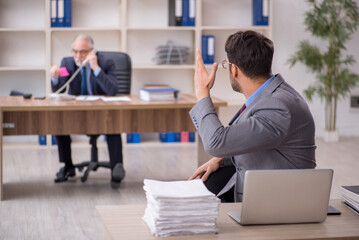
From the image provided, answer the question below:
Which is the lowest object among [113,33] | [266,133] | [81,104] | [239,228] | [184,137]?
[184,137]

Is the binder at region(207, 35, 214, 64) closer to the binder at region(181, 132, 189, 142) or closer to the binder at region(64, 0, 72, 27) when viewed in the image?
the binder at region(181, 132, 189, 142)

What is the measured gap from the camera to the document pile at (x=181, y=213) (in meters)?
1.70

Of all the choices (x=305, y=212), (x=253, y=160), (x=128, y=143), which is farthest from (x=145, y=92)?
(x=305, y=212)

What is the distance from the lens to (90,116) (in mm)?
4406

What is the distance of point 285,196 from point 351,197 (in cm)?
33

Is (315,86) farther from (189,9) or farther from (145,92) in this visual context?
(145,92)

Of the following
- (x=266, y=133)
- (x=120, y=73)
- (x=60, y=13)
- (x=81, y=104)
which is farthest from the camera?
(x=60, y=13)

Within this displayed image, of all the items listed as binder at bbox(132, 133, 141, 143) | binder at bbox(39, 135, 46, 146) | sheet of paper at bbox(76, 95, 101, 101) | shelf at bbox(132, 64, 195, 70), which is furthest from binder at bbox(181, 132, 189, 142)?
sheet of paper at bbox(76, 95, 101, 101)

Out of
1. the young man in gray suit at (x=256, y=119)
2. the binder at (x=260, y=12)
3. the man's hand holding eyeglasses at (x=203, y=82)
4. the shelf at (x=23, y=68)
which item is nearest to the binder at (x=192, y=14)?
the binder at (x=260, y=12)

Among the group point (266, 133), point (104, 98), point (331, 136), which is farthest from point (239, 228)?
point (331, 136)

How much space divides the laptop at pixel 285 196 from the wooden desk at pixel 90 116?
256 cm

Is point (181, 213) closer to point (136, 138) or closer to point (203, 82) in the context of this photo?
point (203, 82)

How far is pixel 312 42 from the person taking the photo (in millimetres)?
6840

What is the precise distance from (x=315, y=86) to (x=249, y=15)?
1.07m
